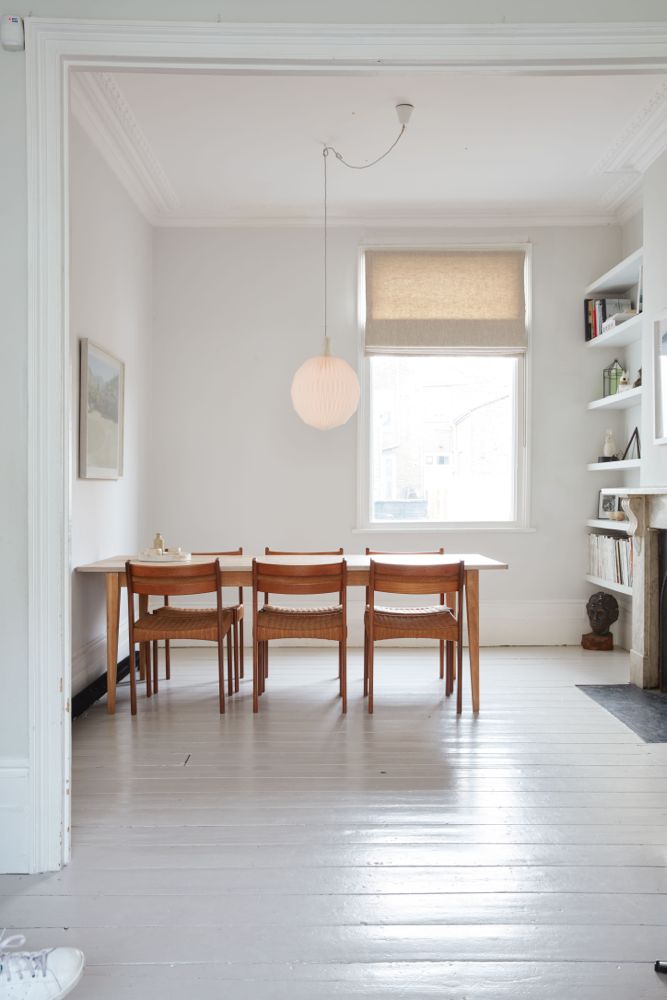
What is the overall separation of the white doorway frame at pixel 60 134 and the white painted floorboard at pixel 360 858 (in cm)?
43

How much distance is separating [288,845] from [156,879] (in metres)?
0.44

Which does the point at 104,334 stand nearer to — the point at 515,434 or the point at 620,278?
the point at 515,434

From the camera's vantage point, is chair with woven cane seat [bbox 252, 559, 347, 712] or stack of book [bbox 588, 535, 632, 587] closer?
chair with woven cane seat [bbox 252, 559, 347, 712]

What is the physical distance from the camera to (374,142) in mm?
4605

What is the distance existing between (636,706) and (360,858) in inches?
92.7

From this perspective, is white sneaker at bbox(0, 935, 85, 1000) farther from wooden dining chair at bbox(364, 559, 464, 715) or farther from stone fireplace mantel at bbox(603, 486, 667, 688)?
stone fireplace mantel at bbox(603, 486, 667, 688)

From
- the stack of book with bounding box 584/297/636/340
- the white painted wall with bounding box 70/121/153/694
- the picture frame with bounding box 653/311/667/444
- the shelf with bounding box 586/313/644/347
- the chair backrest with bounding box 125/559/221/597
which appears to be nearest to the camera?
the chair backrest with bounding box 125/559/221/597

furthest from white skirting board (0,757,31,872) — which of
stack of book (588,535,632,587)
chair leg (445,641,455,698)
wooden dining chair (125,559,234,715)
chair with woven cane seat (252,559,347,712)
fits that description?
stack of book (588,535,632,587)

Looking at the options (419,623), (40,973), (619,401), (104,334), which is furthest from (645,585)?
(40,973)

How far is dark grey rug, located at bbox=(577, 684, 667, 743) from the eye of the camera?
3.70m

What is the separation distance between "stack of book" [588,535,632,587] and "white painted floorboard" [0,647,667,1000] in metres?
1.37

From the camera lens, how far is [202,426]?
19.2 ft

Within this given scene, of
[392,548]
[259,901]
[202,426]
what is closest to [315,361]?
[202,426]

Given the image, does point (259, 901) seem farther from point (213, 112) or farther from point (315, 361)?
point (213, 112)
